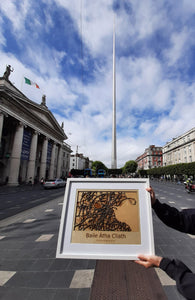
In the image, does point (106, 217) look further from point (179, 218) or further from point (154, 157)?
point (154, 157)

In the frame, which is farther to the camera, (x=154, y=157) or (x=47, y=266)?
(x=154, y=157)

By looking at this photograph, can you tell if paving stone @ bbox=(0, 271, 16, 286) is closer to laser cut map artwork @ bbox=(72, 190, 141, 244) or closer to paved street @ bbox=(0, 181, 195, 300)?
paved street @ bbox=(0, 181, 195, 300)

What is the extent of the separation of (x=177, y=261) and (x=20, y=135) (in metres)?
26.2

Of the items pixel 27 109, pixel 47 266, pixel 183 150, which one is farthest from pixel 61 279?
pixel 183 150

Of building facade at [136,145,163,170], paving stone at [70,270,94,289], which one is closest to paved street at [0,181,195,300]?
paving stone at [70,270,94,289]

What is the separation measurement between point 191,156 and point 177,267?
59.8 m

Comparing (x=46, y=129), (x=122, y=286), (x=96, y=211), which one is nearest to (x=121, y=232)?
(x=96, y=211)

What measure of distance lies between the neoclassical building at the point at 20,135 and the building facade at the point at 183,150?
4649 cm

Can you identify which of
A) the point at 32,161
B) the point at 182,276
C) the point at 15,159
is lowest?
the point at 182,276

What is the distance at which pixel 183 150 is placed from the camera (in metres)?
56.0

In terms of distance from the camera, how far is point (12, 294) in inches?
81.2

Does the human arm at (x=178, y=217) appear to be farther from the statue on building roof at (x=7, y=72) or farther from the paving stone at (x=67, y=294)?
the statue on building roof at (x=7, y=72)

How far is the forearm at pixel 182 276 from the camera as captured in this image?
0.91 meters

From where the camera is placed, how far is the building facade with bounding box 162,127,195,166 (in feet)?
165
